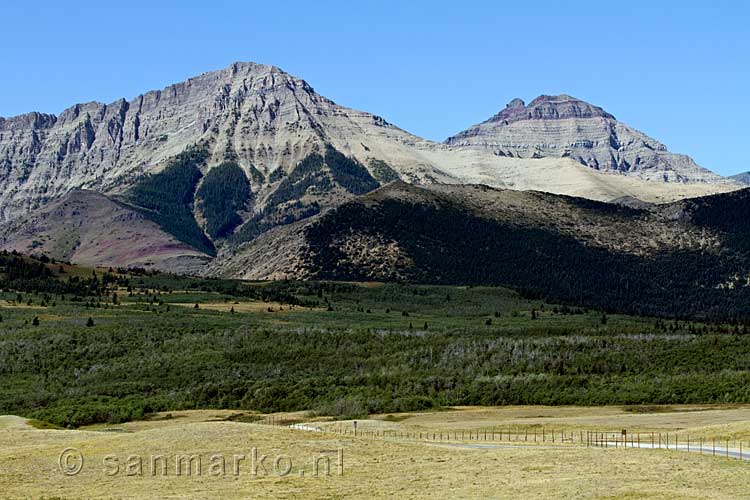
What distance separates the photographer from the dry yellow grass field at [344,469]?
60.4 meters

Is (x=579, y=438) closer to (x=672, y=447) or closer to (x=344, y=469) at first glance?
(x=672, y=447)

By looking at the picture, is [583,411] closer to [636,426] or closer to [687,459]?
[636,426]

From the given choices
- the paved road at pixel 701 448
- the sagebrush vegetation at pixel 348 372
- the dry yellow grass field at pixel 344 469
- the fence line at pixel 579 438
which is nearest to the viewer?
the dry yellow grass field at pixel 344 469

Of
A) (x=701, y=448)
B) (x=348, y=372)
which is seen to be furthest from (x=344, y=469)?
(x=348, y=372)

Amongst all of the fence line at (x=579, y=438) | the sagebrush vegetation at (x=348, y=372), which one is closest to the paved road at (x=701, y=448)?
the fence line at (x=579, y=438)

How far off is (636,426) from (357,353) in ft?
302

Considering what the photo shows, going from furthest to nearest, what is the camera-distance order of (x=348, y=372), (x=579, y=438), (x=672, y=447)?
1. (x=348, y=372)
2. (x=579, y=438)
3. (x=672, y=447)

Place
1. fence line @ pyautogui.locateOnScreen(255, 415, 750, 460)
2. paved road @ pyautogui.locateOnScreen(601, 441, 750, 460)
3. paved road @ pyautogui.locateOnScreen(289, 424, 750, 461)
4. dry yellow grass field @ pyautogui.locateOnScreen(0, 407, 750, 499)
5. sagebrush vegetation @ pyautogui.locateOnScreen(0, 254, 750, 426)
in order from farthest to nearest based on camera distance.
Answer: sagebrush vegetation @ pyautogui.locateOnScreen(0, 254, 750, 426)
fence line @ pyautogui.locateOnScreen(255, 415, 750, 460)
paved road @ pyautogui.locateOnScreen(289, 424, 750, 461)
paved road @ pyautogui.locateOnScreen(601, 441, 750, 460)
dry yellow grass field @ pyautogui.locateOnScreen(0, 407, 750, 499)

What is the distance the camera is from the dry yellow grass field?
6038 cm

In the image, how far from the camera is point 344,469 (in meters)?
68.5

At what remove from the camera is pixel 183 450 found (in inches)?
2931

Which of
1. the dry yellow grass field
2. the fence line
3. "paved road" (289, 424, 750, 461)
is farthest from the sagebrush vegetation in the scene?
the dry yellow grass field

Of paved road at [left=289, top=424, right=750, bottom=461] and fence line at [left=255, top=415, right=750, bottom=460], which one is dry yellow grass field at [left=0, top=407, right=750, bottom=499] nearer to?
Answer: paved road at [left=289, top=424, right=750, bottom=461]

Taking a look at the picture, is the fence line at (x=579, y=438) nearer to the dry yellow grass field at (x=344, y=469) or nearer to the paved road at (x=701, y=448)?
the paved road at (x=701, y=448)
